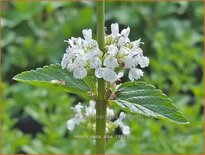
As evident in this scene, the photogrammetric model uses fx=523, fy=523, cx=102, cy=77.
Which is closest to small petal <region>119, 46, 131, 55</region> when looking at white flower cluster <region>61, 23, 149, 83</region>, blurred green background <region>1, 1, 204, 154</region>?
white flower cluster <region>61, 23, 149, 83</region>

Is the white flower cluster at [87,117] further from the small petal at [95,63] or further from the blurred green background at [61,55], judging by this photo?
the blurred green background at [61,55]

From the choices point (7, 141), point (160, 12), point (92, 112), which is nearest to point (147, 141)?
point (7, 141)

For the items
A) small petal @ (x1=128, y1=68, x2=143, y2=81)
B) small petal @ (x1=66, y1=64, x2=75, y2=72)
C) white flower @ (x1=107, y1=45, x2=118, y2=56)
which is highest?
white flower @ (x1=107, y1=45, x2=118, y2=56)

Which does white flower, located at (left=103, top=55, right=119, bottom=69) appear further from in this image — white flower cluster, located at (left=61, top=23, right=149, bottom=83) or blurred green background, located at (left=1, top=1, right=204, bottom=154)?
blurred green background, located at (left=1, top=1, right=204, bottom=154)

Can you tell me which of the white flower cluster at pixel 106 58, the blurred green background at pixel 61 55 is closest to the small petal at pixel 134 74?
the white flower cluster at pixel 106 58

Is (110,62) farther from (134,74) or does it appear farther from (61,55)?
(61,55)

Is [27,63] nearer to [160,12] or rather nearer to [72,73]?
[160,12]
